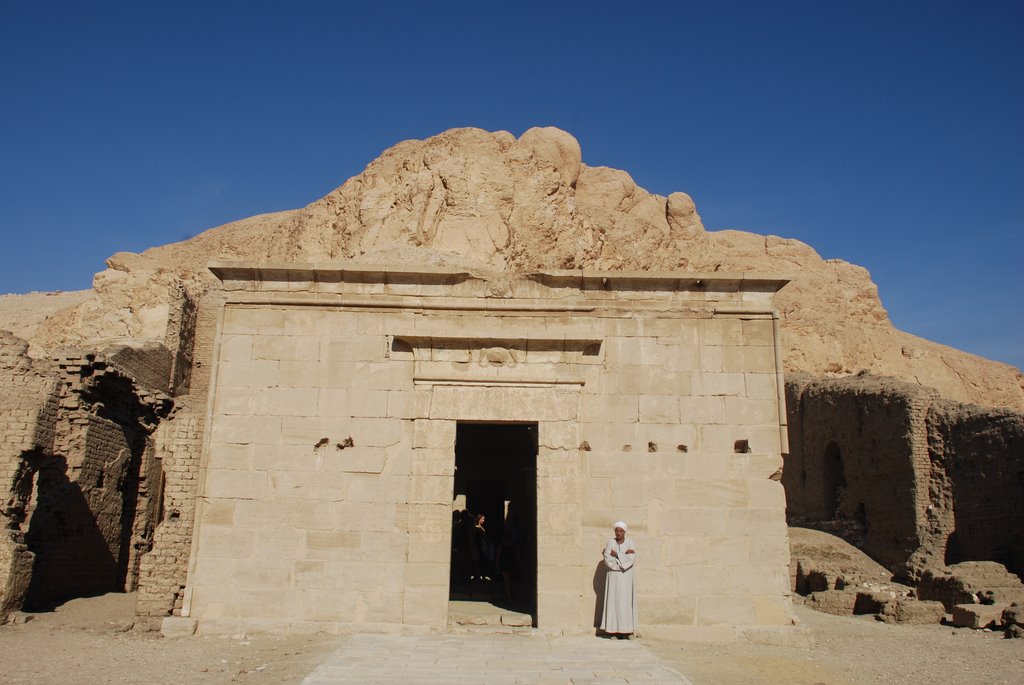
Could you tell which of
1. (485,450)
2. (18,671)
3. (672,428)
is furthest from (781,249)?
(18,671)

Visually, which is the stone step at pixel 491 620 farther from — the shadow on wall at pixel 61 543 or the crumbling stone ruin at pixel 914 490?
the crumbling stone ruin at pixel 914 490

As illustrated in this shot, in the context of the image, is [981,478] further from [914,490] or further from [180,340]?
[180,340]

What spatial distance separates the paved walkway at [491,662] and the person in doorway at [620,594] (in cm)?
16

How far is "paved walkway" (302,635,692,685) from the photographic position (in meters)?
6.18

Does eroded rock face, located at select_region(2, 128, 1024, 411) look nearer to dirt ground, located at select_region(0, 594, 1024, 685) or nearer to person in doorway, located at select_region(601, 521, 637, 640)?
dirt ground, located at select_region(0, 594, 1024, 685)

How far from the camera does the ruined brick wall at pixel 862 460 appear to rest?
19516 mm

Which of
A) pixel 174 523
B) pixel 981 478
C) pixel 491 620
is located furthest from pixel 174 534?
pixel 981 478

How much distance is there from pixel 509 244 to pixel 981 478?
1911cm

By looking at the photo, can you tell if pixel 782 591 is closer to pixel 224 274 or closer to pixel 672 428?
pixel 672 428

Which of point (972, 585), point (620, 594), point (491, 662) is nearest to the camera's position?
point (491, 662)

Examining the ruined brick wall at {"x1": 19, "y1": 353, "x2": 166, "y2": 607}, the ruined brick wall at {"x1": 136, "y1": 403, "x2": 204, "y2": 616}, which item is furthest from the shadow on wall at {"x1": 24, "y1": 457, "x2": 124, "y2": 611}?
the ruined brick wall at {"x1": 136, "y1": 403, "x2": 204, "y2": 616}

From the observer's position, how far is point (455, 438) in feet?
27.9

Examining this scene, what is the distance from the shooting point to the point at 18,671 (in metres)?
6.71

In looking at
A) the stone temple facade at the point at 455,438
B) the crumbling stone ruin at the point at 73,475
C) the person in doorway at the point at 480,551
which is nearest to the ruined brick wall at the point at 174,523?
the crumbling stone ruin at the point at 73,475
